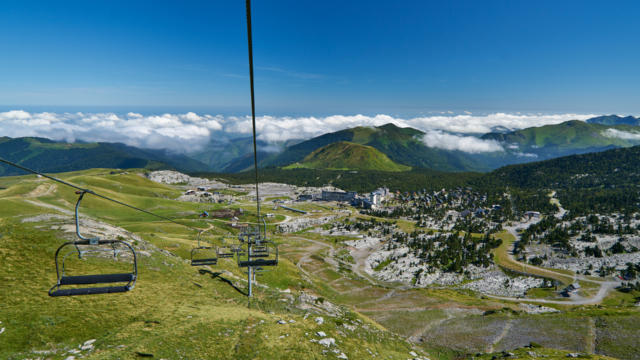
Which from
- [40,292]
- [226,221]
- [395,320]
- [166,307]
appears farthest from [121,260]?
[226,221]

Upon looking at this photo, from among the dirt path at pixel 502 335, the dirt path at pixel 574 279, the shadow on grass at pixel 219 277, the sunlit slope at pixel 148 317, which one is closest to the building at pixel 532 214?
the dirt path at pixel 574 279

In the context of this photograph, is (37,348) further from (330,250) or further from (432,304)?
(330,250)

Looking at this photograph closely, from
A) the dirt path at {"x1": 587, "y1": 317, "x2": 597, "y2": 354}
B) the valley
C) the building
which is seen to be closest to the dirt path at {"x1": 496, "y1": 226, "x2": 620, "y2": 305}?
the valley

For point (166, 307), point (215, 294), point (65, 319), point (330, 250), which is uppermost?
point (65, 319)

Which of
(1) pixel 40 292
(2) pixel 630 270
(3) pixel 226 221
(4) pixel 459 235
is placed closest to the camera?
(1) pixel 40 292

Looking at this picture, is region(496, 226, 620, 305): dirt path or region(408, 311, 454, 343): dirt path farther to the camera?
region(496, 226, 620, 305): dirt path

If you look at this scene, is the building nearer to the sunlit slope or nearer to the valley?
the valley

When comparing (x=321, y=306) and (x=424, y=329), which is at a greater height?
(x=321, y=306)

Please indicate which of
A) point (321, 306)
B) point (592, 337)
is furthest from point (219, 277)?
point (592, 337)

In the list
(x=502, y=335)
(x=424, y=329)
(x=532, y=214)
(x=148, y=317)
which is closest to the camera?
(x=148, y=317)

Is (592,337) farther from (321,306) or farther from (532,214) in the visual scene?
(532,214)

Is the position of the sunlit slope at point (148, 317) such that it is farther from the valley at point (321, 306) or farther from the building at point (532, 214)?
the building at point (532, 214)
